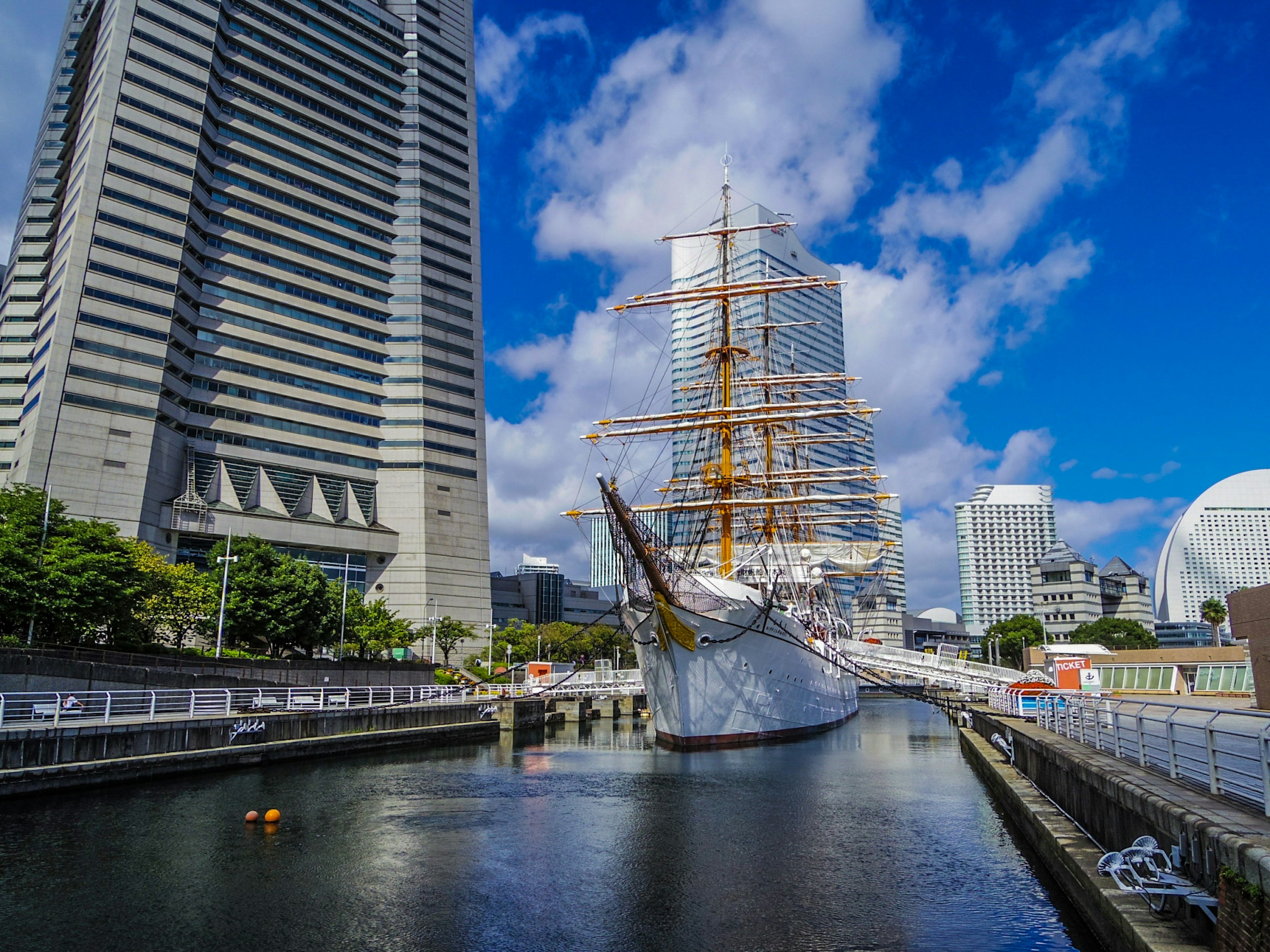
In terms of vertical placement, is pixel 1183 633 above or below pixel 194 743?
above

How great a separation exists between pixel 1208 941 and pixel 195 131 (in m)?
102

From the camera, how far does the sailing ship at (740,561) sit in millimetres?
37188

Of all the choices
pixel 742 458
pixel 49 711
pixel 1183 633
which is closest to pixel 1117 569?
pixel 1183 633

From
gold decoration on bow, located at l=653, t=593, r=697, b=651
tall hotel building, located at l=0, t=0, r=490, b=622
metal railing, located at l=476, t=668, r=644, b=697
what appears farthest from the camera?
tall hotel building, located at l=0, t=0, r=490, b=622

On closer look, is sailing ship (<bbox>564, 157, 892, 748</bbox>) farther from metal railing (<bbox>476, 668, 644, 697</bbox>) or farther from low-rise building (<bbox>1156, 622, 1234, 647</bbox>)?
low-rise building (<bbox>1156, 622, 1234, 647</bbox>)

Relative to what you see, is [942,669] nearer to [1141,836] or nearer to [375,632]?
[375,632]

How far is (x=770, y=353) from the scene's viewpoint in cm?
7838

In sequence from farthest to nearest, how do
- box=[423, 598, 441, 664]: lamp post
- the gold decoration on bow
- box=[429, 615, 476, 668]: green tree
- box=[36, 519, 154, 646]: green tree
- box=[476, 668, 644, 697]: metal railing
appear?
box=[429, 615, 476, 668]: green tree < box=[423, 598, 441, 664]: lamp post < box=[476, 668, 644, 697]: metal railing < box=[36, 519, 154, 646]: green tree < the gold decoration on bow

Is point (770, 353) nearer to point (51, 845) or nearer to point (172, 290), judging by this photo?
point (172, 290)

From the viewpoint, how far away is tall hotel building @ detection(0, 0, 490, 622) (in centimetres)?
7800

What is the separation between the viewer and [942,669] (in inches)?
2172

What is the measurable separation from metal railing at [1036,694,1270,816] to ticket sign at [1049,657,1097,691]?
11341 mm

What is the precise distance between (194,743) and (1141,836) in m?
25.9

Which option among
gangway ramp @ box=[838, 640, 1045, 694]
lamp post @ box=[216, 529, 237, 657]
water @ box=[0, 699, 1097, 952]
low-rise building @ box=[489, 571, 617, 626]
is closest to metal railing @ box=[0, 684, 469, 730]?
water @ box=[0, 699, 1097, 952]
